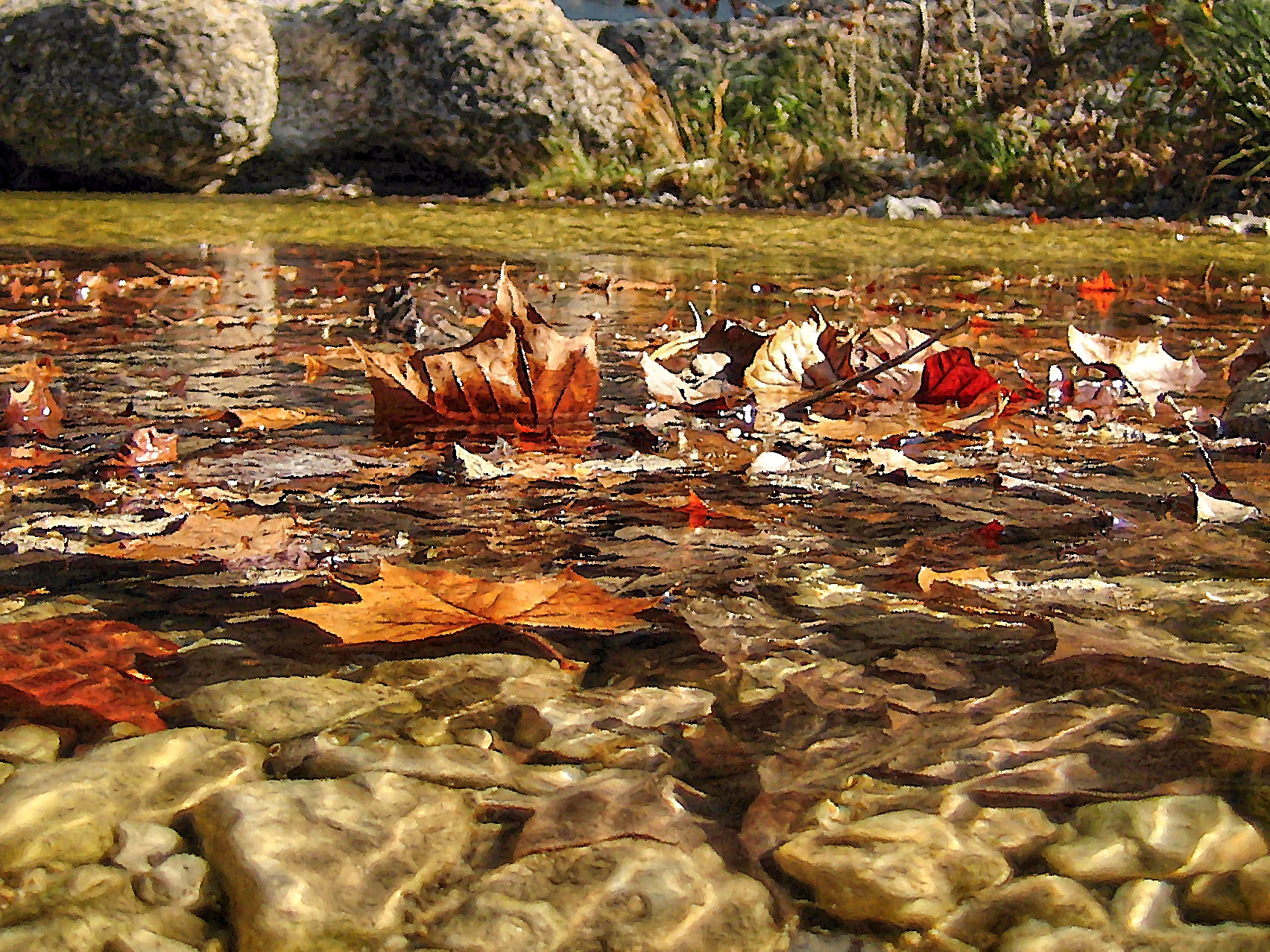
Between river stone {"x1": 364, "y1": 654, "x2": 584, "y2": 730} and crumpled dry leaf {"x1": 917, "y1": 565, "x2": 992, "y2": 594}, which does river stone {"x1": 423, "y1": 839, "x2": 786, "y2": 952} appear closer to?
river stone {"x1": 364, "y1": 654, "x2": 584, "y2": 730}

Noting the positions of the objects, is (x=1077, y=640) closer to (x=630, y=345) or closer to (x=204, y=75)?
→ (x=630, y=345)

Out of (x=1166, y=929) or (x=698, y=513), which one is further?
(x=698, y=513)

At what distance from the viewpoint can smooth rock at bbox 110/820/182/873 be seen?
662 mm

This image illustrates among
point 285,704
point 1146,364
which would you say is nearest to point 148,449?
point 285,704

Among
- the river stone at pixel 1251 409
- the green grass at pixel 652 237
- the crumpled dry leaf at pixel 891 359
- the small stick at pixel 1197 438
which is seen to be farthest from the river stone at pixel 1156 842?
the green grass at pixel 652 237

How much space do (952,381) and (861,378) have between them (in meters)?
0.31

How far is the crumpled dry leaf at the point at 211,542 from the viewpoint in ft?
3.87

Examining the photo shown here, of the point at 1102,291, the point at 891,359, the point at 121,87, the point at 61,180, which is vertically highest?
the point at 121,87

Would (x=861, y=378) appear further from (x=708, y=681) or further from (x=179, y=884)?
(x=179, y=884)

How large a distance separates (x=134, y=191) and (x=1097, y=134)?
7.66m

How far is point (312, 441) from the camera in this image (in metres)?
1.68

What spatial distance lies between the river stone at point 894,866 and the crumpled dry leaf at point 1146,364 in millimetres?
1579

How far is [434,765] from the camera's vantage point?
0.79 meters

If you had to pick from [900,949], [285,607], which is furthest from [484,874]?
[285,607]
